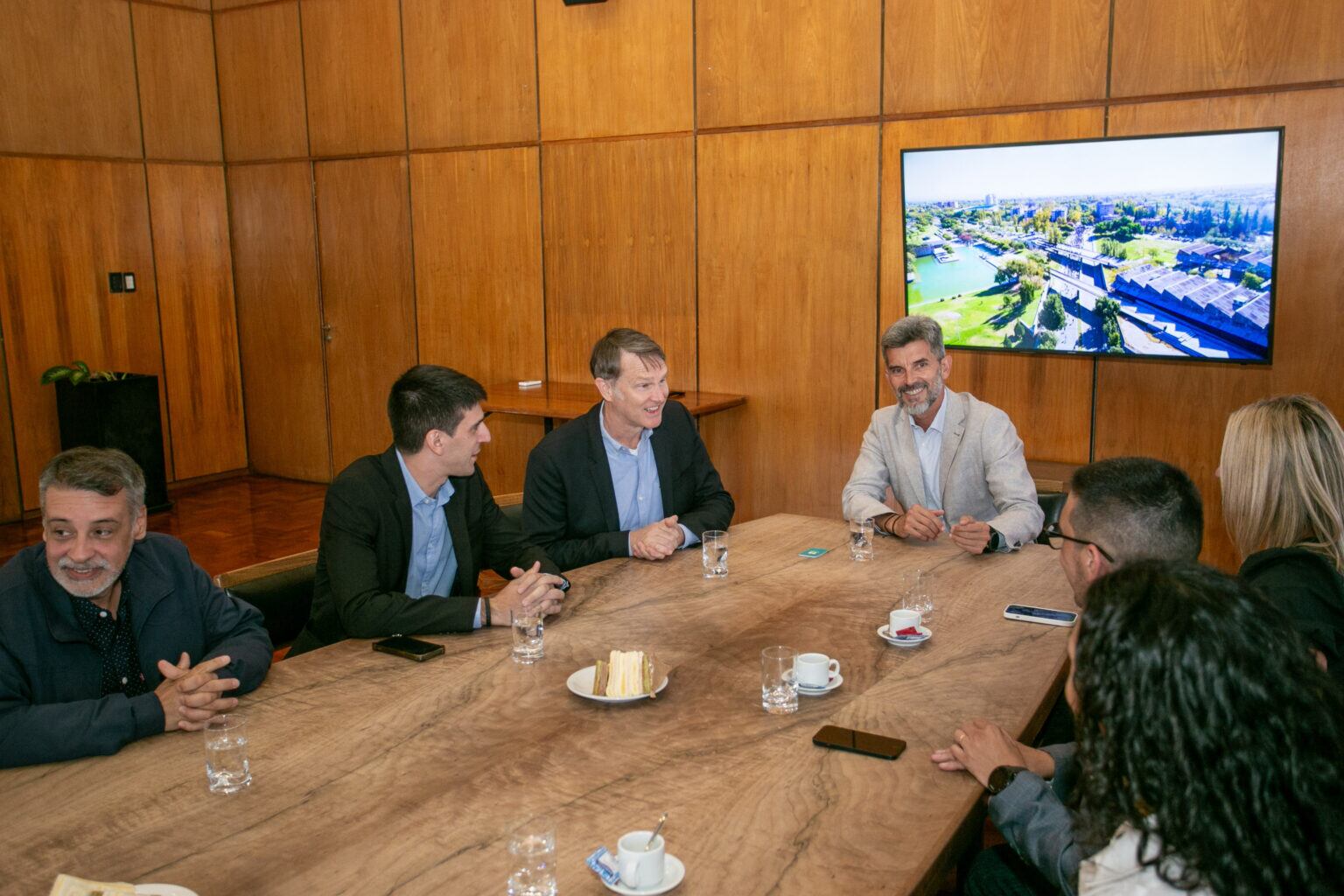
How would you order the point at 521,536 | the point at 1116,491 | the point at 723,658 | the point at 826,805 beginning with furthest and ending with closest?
1. the point at 521,536
2. the point at 723,658
3. the point at 1116,491
4. the point at 826,805

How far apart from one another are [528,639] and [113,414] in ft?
20.1

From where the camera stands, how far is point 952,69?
18.0ft

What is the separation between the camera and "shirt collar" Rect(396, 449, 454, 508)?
3081 mm

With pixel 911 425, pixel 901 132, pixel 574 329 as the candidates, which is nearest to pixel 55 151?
pixel 574 329

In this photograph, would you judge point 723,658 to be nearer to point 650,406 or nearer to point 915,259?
point 650,406

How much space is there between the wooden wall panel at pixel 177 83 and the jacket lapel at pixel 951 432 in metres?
6.92

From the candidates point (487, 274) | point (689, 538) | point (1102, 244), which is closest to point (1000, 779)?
point (689, 538)

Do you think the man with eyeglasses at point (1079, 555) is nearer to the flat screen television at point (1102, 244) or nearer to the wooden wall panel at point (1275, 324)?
the flat screen television at point (1102, 244)

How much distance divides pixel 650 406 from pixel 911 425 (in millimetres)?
975

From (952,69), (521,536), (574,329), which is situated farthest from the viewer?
(574,329)

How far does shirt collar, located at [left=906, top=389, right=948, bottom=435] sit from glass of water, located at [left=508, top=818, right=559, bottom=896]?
262 cm

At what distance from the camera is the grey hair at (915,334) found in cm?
378

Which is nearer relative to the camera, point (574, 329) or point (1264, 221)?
point (1264, 221)

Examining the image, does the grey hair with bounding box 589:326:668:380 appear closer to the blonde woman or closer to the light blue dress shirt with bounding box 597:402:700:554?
the light blue dress shirt with bounding box 597:402:700:554
